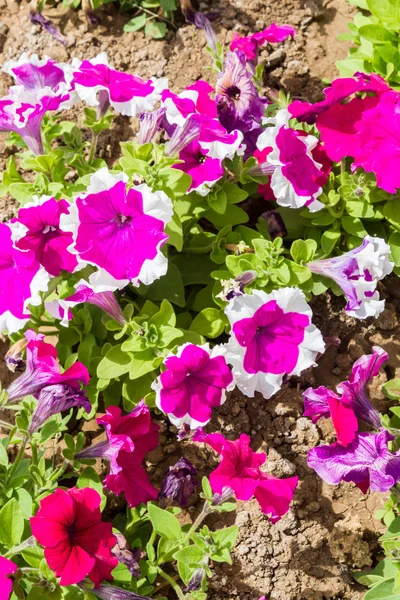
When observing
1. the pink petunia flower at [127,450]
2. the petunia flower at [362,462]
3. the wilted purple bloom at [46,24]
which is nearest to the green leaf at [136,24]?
the wilted purple bloom at [46,24]

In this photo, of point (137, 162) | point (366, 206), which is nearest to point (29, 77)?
point (137, 162)

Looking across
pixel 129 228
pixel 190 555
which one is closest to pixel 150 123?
pixel 129 228

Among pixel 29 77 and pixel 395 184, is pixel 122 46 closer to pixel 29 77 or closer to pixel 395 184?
pixel 29 77

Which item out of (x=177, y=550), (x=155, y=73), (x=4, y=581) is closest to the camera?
(x=4, y=581)

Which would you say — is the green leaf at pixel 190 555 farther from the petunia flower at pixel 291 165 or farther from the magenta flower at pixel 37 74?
the magenta flower at pixel 37 74

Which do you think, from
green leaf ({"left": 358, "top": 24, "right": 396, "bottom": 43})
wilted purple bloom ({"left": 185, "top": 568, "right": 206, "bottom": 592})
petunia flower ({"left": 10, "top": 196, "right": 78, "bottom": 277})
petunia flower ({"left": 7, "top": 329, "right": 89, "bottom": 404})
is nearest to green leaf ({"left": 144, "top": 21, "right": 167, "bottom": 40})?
green leaf ({"left": 358, "top": 24, "right": 396, "bottom": 43})

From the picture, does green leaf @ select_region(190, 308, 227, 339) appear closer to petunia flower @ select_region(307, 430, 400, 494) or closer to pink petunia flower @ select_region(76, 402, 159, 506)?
pink petunia flower @ select_region(76, 402, 159, 506)

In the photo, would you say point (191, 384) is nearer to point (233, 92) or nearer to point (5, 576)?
point (5, 576)
